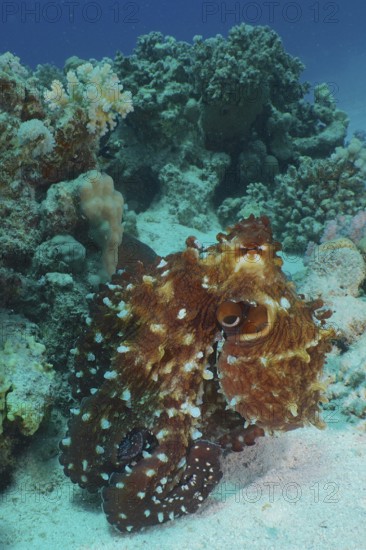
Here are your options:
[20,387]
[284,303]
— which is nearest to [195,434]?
[284,303]

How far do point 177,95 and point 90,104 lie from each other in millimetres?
5906

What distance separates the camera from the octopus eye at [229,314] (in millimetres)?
2850

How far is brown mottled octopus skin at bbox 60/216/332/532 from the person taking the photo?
9.29 ft

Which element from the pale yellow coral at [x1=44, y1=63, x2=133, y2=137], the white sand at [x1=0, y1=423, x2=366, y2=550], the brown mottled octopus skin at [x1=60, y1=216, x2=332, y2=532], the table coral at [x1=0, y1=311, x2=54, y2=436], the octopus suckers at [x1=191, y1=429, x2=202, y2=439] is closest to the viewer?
the white sand at [x1=0, y1=423, x2=366, y2=550]

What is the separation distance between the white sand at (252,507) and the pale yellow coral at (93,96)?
3835 mm

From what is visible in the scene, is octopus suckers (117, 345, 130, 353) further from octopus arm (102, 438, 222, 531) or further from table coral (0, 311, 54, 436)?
table coral (0, 311, 54, 436)

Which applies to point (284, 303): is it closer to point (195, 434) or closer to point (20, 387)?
point (195, 434)

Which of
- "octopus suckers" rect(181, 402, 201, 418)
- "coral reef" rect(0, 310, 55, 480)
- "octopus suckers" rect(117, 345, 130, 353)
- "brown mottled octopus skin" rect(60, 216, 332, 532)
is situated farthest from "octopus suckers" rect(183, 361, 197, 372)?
"coral reef" rect(0, 310, 55, 480)

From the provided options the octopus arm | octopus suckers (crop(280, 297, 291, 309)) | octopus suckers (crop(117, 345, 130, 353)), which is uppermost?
octopus suckers (crop(280, 297, 291, 309))

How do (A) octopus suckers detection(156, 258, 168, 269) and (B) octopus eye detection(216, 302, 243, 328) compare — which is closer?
(B) octopus eye detection(216, 302, 243, 328)

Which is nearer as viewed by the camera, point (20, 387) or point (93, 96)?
point (20, 387)

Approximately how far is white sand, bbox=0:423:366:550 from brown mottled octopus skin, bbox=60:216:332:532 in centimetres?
22

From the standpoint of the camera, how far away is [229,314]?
9.37 ft

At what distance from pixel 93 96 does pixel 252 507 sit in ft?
15.3
